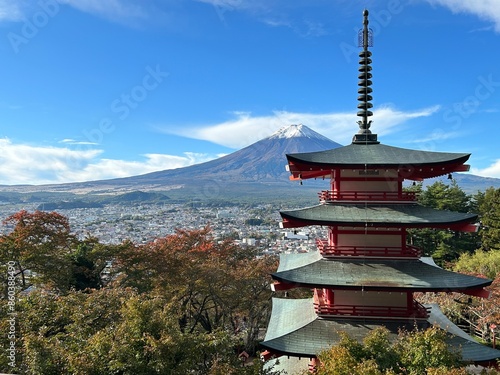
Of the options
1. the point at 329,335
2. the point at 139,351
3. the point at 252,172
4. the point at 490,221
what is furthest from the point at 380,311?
the point at 252,172

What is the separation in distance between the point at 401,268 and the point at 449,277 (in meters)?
1.22

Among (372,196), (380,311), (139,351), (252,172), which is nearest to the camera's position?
(139,351)

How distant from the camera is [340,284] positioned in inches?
395

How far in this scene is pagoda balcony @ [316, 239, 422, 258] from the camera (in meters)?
10.9

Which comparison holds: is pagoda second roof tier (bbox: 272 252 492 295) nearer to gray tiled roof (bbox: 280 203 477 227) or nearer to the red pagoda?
the red pagoda

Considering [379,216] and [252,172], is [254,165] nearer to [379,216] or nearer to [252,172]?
[252,172]

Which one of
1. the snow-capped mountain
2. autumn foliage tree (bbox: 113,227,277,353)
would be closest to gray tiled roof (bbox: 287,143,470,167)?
autumn foliage tree (bbox: 113,227,277,353)

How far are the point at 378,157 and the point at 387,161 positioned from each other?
370mm

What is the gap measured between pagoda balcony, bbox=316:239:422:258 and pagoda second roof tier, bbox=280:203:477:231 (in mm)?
905

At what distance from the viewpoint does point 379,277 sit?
405 inches

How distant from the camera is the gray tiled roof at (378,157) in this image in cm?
1059

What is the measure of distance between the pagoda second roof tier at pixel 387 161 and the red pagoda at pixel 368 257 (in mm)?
27

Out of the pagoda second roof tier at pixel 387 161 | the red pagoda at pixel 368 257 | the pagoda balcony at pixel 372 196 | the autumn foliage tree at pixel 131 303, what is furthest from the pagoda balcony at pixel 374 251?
the autumn foliage tree at pixel 131 303

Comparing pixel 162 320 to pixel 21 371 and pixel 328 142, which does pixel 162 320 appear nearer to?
pixel 21 371
